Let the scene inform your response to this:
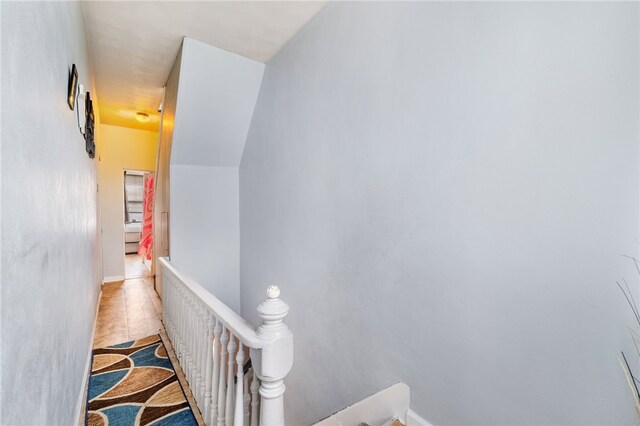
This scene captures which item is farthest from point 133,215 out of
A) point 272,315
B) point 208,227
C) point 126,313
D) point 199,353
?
point 272,315

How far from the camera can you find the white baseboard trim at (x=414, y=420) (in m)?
1.45

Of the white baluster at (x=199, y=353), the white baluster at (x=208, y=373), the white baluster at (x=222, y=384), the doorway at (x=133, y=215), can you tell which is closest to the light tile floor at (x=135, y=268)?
the doorway at (x=133, y=215)

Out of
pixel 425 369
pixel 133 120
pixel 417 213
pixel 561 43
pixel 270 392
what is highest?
pixel 133 120

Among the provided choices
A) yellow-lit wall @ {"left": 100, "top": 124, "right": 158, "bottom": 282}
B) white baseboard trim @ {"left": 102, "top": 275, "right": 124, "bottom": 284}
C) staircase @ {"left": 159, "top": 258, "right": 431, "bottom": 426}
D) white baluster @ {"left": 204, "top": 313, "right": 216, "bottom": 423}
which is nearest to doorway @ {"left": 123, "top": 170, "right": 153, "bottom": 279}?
white baseboard trim @ {"left": 102, "top": 275, "right": 124, "bottom": 284}

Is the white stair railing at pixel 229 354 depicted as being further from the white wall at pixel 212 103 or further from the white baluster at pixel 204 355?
the white wall at pixel 212 103

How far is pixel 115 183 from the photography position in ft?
16.9

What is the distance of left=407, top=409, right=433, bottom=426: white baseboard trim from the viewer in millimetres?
1454

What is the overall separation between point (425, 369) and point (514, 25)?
154 cm

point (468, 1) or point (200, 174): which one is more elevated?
point (468, 1)

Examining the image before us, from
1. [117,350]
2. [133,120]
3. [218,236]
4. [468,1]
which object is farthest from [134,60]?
[468,1]

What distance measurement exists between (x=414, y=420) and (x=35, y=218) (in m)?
1.76

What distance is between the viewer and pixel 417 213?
1511mm

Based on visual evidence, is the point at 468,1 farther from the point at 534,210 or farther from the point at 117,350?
the point at 117,350

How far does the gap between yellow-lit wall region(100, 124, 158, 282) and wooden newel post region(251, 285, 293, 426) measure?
17.2 feet
